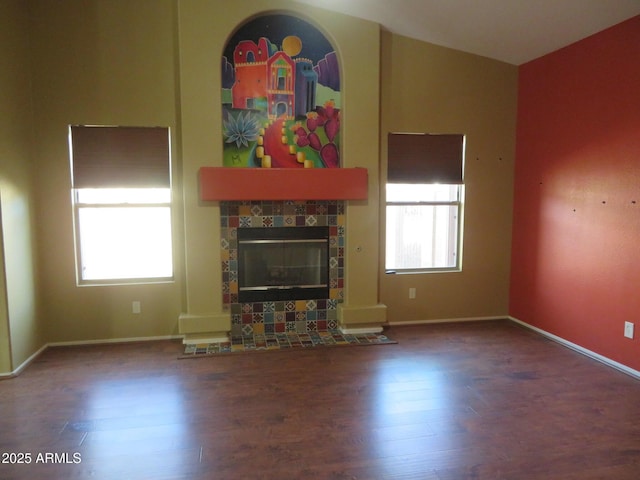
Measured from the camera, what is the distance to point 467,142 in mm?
4445

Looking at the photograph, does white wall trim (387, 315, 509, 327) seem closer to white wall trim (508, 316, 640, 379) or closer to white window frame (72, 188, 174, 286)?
white wall trim (508, 316, 640, 379)

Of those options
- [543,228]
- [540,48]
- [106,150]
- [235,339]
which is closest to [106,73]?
[106,150]

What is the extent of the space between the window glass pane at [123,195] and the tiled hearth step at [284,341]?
1410 mm

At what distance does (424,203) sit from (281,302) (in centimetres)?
179

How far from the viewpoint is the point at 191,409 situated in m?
2.75

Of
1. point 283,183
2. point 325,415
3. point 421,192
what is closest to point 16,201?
point 283,183

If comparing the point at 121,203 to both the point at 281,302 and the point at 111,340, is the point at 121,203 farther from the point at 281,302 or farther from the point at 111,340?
the point at 281,302

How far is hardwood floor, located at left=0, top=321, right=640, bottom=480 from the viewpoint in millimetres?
2186

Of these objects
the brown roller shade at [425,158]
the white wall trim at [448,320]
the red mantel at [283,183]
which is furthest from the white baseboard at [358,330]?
the brown roller shade at [425,158]

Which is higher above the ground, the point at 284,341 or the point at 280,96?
the point at 280,96

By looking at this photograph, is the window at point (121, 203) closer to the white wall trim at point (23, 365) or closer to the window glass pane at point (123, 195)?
the window glass pane at point (123, 195)

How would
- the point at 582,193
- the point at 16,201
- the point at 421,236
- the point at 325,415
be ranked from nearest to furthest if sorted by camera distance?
1. the point at 325,415
2. the point at 16,201
3. the point at 582,193
4. the point at 421,236

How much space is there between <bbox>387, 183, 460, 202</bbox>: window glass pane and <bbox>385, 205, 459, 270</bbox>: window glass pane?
0.08m

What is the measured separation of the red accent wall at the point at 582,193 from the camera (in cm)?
324
